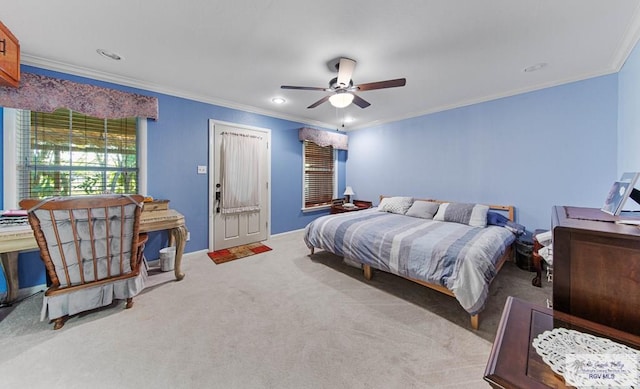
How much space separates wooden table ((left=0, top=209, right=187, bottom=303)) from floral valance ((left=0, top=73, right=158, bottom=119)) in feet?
4.36

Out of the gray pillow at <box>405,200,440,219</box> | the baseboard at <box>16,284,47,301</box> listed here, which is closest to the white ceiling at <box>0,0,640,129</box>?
the gray pillow at <box>405,200,440,219</box>

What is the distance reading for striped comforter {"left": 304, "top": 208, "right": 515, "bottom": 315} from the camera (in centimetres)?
200

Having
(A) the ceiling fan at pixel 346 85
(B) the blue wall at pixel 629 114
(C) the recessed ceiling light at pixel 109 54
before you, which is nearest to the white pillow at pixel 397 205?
(A) the ceiling fan at pixel 346 85

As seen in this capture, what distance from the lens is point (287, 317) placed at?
83.7 inches

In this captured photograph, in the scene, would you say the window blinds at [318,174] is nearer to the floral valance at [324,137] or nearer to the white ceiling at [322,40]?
the floral valance at [324,137]

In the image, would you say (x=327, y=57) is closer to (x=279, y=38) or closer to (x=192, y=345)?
(x=279, y=38)

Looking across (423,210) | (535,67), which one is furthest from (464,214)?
(535,67)

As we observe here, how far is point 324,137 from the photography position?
521 cm

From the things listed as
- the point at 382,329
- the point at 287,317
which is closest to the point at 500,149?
the point at 382,329

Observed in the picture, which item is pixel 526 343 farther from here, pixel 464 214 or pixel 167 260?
pixel 167 260

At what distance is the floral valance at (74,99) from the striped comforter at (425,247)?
282 centimetres

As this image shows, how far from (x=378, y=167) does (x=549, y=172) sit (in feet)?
9.05

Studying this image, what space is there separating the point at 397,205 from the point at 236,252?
291cm

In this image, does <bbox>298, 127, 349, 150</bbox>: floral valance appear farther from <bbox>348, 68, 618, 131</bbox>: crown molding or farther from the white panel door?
the white panel door
